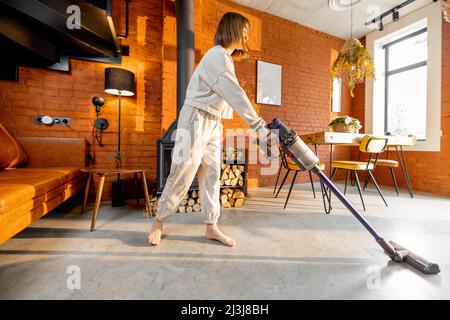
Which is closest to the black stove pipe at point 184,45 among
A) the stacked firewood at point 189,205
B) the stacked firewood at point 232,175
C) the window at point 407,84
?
the stacked firewood at point 232,175

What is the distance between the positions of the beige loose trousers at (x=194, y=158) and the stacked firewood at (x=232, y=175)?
0.99m

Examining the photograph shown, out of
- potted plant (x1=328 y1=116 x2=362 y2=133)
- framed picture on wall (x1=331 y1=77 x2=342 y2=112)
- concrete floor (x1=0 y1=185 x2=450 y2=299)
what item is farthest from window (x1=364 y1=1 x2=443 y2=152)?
concrete floor (x1=0 y1=185 x2=450 y2=299)

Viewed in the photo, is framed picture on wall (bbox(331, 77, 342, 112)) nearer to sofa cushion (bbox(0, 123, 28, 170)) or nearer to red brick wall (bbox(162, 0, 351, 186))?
red brick wall (bbox(162, 0, 351, 186))

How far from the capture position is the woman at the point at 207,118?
4.11 ft

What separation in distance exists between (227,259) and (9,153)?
2.13 meters

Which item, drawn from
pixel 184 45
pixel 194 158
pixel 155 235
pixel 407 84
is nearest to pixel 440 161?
pixel 407 84

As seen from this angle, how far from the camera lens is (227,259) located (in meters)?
1.24

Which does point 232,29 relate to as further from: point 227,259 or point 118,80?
point 118,80

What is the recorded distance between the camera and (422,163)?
3.54m

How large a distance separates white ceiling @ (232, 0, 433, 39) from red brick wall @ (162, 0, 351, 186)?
111 mm

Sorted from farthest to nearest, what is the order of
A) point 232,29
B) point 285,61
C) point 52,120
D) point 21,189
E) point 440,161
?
point 285,61 < point 440,161 < point 52,120 < point 232,29 < point 21,189

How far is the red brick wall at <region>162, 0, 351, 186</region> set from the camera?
321cm

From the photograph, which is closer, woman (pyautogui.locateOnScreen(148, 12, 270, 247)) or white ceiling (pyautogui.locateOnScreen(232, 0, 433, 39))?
woman (pyautogui.locateOnScreen(148, 12, 270, 247))

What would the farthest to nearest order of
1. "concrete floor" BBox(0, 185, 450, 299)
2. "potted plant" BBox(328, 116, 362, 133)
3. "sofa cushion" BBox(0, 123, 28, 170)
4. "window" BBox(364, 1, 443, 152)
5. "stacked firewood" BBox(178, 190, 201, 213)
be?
1. "window" BBox(364, 1, 443, 152)
2. "potted plant" BBox(328, 116, 362, 133)
3. "stacked firewood" BBox(178, 190, 201, 213)
4. "sofa cushion" BBox(0, 123, 28, 170)
5. "concrete floor" BBox(0, 185, 450, 299)
